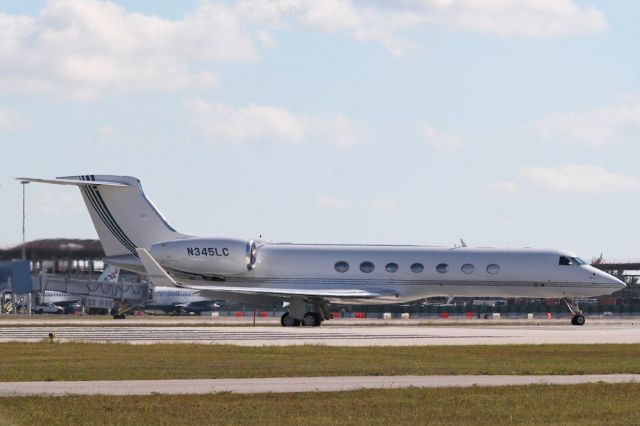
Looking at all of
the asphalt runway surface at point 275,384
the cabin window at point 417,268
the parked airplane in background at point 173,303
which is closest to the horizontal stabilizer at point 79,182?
the cabin window at point 417,268

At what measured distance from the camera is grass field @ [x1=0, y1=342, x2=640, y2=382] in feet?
87.8

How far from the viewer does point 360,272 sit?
58.2 m

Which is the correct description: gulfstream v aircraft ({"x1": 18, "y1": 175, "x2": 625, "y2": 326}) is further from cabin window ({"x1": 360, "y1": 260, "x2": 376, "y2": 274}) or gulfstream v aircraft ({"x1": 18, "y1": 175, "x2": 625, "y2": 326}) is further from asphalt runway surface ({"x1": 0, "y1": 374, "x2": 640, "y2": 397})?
asphalt runway surface ({"x1": 0, "y1": 374, "x2": 640, "y2": 397})

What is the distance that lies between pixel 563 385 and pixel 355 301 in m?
34.0

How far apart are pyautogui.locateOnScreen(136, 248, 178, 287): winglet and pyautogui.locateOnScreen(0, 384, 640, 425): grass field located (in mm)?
32858

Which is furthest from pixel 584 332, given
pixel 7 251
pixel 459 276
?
pixel 7 251

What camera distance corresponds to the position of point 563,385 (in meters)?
23.6

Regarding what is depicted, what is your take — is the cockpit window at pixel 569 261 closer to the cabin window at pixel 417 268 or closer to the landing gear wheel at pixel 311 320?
the cabin window at pixel 417 268

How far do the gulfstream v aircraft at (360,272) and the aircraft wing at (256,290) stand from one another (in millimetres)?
61

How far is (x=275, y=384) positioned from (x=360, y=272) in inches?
1355

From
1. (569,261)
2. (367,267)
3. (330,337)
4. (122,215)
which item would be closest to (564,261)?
(569,261)

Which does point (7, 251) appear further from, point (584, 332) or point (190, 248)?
point (584, 332)

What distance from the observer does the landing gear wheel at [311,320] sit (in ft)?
187

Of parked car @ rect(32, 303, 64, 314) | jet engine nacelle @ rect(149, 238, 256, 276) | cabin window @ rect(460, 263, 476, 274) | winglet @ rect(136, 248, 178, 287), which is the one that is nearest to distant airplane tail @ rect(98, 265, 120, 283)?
parked car @ rect(32, 303, 64, 314)
